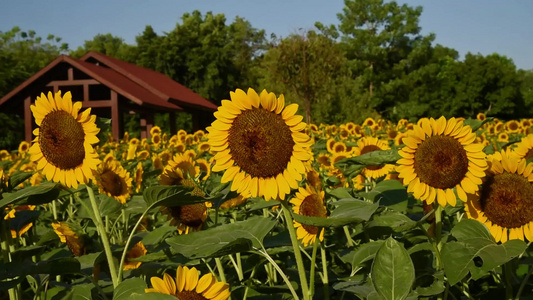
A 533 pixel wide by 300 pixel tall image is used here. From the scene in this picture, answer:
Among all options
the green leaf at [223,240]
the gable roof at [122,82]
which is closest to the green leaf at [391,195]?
the green leaf at [223,240]

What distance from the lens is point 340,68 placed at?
92.1 ft

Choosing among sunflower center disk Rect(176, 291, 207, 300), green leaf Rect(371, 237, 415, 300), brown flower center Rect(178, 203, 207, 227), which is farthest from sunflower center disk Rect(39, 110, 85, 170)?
green leaf Rect(371, 237, 415, 300)

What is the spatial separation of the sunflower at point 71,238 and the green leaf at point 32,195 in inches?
18.5

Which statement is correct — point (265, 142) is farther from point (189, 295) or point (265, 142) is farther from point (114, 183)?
point (114, 183)

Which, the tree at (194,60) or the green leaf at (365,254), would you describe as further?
the tree at (194,60)

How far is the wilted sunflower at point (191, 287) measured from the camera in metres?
1.39

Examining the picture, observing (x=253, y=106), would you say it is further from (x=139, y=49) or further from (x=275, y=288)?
(x=139, y=49)

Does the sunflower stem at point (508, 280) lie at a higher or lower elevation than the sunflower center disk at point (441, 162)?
lower

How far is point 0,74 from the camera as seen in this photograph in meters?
30.3

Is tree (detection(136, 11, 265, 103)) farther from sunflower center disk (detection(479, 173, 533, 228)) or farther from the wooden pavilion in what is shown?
sunflower center disk (detection(479, 173, 533, 228))

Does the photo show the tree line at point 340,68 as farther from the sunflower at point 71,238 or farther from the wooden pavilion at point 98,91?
the sunflower at point 71,238

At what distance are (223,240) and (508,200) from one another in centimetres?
76

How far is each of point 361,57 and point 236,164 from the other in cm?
4331

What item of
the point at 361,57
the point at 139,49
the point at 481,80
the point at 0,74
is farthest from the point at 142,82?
the point at 361,57
